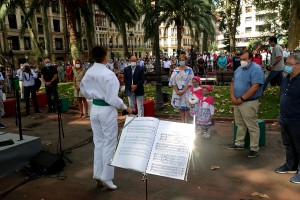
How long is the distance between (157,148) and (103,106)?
1574mm

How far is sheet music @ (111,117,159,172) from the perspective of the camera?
336cm

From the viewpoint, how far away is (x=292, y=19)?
22188mm

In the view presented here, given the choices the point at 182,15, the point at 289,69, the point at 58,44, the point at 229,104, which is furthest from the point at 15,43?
the point at 289,69

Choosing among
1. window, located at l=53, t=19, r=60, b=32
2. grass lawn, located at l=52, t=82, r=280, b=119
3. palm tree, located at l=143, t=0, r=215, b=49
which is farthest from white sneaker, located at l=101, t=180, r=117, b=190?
window, located at l=53, t=19, r=60, b=32

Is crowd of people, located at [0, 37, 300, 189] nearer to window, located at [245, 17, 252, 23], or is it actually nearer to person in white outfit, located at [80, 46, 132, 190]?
person in white outfit, located at [80, 46, 132, 190]

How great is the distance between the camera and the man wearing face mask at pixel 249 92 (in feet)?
19.1

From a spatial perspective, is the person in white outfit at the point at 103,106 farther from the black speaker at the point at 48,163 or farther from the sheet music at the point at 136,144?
the black speaker at the point at 48,163

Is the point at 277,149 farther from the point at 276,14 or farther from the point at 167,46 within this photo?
the point at 167,46

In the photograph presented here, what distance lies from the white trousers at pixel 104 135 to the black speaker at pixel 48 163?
1.28 meters

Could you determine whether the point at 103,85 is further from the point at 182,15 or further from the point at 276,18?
the point at 276,18

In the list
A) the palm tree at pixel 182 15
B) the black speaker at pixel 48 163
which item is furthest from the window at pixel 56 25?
the black speaker at pixel 48 163

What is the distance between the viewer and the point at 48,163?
5746 millimetres

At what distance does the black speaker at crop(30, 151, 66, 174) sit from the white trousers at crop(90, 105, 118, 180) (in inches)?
50.3

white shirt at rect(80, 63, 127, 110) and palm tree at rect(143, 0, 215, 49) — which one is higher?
palm tree at rect(143, 0, 215, 49)
